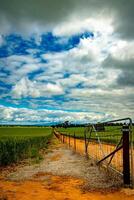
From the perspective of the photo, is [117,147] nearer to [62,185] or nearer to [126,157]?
[126,157]

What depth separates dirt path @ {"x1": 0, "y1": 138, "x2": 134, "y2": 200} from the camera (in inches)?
350

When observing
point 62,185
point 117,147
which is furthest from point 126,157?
point 62,185

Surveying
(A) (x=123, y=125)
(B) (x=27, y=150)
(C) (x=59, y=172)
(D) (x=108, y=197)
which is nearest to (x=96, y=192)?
(D) (x=108, y=197)

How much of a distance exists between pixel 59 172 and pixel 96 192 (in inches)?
172

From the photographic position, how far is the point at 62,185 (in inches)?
416

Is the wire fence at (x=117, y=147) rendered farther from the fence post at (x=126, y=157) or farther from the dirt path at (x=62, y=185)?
the dirt path at (x=62, y=185)

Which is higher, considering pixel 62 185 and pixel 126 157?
pixel 126 157

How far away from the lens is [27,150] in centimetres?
2194

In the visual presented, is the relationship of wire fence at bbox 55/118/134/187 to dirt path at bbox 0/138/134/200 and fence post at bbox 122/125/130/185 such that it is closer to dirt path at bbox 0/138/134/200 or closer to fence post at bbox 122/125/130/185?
fence post at bbox 122/125/130/185

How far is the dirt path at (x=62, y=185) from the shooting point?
8891 millimetres

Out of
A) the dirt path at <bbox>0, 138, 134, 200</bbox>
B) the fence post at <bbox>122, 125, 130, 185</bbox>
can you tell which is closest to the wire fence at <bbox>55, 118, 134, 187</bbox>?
the fence post at <bbox>122, 125, 130, 185</bbox>

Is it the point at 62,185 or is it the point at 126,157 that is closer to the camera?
the point at 126,157

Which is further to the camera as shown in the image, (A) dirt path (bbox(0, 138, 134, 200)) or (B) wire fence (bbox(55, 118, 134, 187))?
(B) wire fence (bbox(55, 118, 134, 187))

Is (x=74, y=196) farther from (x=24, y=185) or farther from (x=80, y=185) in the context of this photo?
(x=24, y=185)
